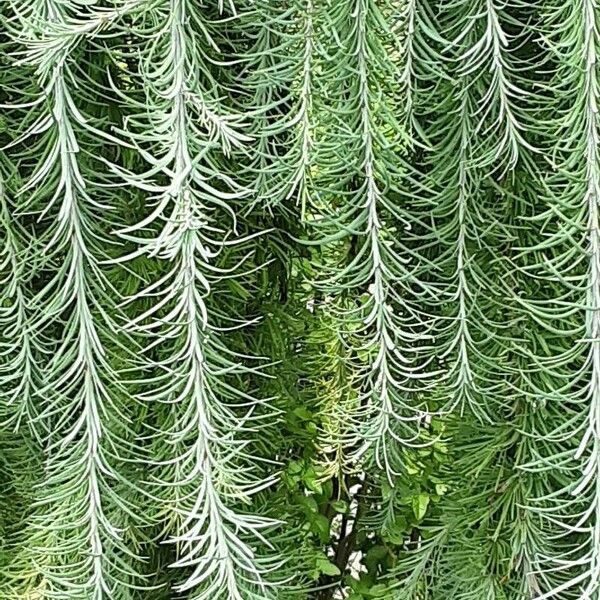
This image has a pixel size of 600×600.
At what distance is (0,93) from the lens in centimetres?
65

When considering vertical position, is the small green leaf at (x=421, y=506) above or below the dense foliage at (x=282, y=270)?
below

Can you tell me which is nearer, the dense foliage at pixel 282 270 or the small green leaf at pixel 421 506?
the dense foliage at pixel 282 270

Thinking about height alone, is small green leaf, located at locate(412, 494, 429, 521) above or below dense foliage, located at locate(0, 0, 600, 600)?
below

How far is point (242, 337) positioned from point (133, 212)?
0.47ft

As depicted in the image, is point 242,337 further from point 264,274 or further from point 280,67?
point 280,67

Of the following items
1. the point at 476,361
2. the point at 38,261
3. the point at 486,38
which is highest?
the point at 486,38

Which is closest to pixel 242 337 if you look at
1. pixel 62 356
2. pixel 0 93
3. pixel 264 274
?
pixel 264 274

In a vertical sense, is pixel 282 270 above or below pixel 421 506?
above

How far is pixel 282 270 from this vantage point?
72 cm

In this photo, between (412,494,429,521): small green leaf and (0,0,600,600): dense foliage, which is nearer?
(0,0,600,600): dense foliage

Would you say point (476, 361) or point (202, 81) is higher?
point (202, 81)

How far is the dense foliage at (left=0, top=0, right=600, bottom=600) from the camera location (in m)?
0.49

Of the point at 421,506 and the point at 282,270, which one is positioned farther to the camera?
the point at 421,506

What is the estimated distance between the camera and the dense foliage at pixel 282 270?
1.61 ft
